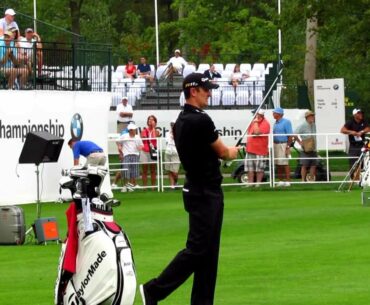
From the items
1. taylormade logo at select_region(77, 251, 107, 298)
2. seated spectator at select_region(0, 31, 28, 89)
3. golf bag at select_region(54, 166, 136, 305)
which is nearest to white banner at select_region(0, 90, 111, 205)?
seated spectator at select_region(0, 31, 28, 89)

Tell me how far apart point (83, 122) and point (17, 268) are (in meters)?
16.8

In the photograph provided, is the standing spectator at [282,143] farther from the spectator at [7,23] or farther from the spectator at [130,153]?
the spectator at [7,23]

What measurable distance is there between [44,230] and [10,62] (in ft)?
37.8

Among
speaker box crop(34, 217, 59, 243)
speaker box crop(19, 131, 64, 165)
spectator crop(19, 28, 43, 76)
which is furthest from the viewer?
spectator crop(19, 28, 43, 76)

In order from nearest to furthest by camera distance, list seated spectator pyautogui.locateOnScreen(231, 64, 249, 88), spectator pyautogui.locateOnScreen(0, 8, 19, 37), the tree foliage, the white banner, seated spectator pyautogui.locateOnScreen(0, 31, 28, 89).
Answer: the white banner → seated spectator pyautogui.locateOnScreen(0, 31, 28, 89) → spectator pyautogui.locateOnScreen(0, 8, 19, 37) → seated spectator pyautogui.locateOnScreen(231, 64, 249, 88) → the tree foliage

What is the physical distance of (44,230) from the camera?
22.9 m

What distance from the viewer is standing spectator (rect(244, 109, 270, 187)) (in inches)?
1486

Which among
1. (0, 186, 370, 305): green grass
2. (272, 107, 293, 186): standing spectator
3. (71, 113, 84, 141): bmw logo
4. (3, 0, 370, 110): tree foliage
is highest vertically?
(3, 0, 370, 110): tree foliage

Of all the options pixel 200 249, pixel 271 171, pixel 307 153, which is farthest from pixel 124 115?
pixel 200 249

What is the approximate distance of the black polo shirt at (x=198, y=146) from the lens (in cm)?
1342

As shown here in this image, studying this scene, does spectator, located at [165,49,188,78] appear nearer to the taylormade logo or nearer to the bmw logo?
the bmw logo

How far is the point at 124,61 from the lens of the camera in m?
66.1

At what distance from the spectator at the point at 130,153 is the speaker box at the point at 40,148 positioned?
14.4 meters

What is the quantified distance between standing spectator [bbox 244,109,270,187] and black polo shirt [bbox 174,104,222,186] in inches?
948
